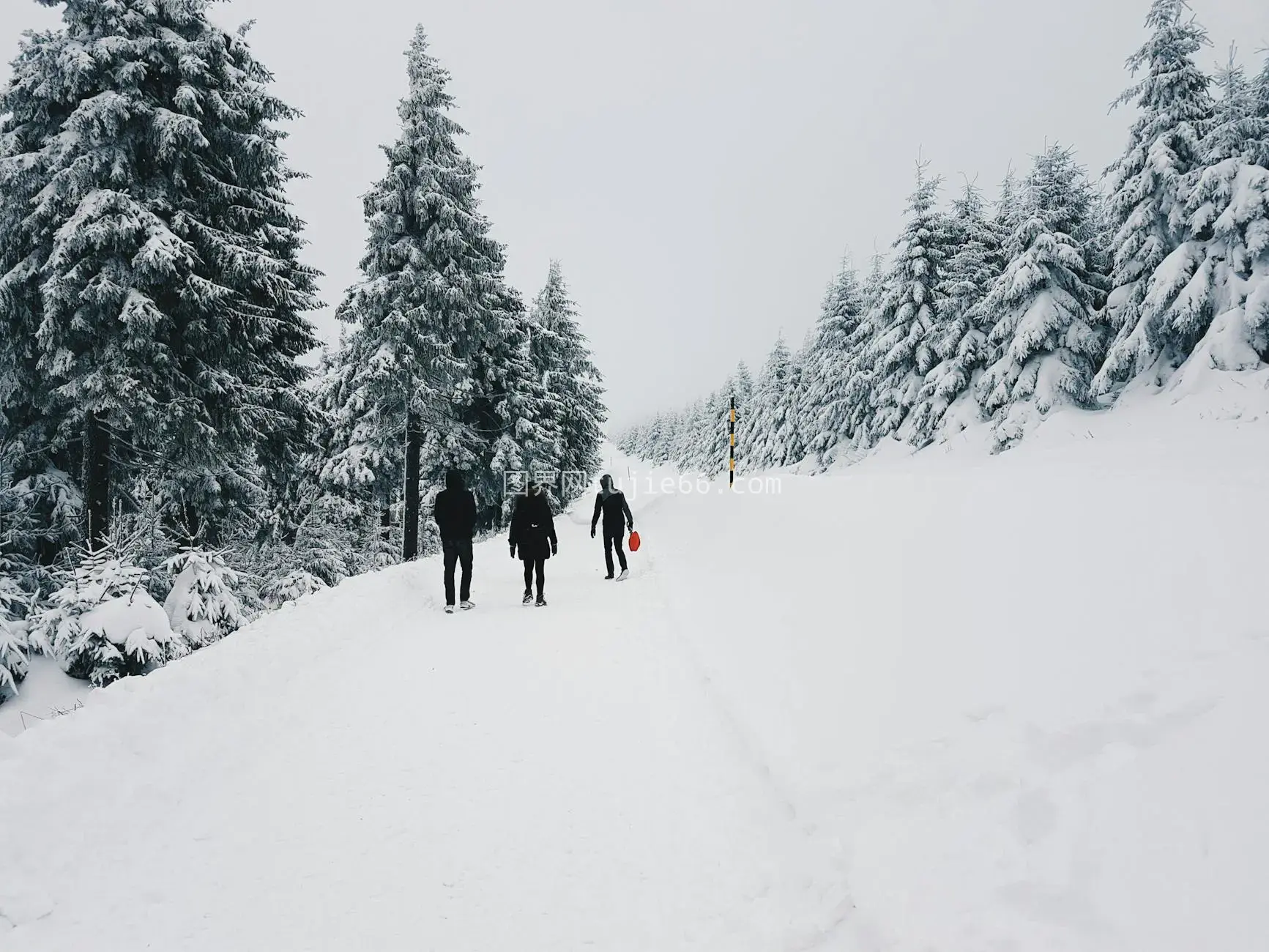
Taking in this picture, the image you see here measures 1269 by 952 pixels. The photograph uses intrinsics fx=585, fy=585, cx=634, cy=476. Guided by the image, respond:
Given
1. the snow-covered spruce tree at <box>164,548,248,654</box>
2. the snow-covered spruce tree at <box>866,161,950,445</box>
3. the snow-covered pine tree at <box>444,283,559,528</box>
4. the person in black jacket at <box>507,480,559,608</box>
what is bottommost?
the snow-covered spruce tree at <box>164,548,248,654</box>

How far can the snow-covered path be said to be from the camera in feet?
9.14

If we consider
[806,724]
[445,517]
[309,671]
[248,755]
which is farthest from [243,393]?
[806,724]

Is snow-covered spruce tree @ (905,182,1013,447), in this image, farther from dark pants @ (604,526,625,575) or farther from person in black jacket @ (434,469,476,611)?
person in black jacket @ (434,469,476,611)

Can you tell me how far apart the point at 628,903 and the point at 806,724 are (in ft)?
6.00

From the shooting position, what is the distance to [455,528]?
348 inches

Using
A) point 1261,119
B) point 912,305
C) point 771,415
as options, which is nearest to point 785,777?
point 1261,119

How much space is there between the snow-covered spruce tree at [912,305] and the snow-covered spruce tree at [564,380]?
44.5ft

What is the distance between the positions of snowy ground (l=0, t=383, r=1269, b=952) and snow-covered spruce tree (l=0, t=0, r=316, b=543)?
640 cm

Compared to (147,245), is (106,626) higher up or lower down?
lower down

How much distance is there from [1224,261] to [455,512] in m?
20.0

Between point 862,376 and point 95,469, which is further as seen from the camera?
point 862,376

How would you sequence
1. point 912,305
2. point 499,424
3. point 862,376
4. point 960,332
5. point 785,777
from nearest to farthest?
1. point 785,777
2. point 499,424
3. point 960,332
4. point 912,305
5. point 862,376

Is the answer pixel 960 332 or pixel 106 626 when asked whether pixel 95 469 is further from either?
pixel 960 332

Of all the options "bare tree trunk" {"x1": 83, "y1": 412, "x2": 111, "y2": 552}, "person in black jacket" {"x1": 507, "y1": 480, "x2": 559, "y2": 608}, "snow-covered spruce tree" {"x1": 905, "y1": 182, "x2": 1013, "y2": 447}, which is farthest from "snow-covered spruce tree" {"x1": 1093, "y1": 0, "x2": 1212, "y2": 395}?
"bare tree trunk" {"x1": 83, "y1": 412, "x2": 111, "y2": 552}
